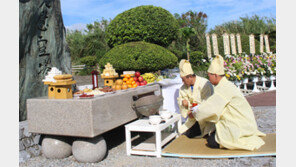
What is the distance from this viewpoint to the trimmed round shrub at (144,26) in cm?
809

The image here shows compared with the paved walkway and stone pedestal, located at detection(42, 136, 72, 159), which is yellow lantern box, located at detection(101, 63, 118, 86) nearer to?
stone pedestal, located at detection(42, 136, 72, 159)

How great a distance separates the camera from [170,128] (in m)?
5.68

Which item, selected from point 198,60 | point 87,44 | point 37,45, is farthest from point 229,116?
point 87,44

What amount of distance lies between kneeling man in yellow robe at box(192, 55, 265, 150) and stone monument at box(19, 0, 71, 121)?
306 centimetres

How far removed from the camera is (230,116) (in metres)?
3.86

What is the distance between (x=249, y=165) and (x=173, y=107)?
2555 mm

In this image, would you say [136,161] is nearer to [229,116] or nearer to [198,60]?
[229,116]

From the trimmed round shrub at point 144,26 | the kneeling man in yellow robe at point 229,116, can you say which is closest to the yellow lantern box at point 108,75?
the kneeling man in yellow robe at point 229,116

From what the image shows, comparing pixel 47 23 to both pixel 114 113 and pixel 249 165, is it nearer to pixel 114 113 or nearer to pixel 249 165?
pixel 114 113

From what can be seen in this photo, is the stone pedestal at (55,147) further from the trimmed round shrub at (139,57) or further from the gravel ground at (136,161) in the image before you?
the trimmed round shrub at (139,57)

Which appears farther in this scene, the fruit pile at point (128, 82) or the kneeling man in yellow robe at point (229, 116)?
the fruit pile at point (128, 82)

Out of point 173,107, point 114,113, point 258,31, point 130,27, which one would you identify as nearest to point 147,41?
point 130,27

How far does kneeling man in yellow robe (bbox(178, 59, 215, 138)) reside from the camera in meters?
4.61

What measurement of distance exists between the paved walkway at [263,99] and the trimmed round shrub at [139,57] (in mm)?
A: 3314
